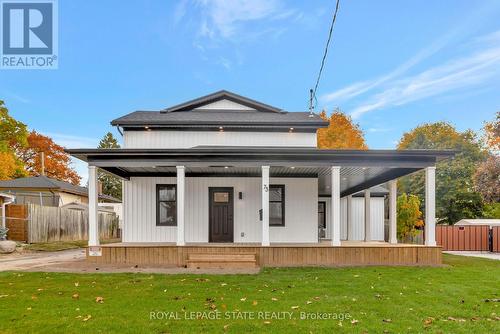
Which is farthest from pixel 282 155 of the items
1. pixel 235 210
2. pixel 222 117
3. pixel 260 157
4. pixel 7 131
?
pixel 7 131

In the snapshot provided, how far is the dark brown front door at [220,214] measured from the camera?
44.5ft

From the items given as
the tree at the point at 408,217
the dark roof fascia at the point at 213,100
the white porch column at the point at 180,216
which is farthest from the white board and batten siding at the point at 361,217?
the white porch column at the point at 180,216

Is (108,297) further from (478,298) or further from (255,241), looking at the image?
(255,241)

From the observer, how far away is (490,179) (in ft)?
70.1

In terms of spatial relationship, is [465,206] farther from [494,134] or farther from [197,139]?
[197,139]

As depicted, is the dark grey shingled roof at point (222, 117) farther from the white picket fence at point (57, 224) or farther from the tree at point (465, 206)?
the tree at point (465, 206)

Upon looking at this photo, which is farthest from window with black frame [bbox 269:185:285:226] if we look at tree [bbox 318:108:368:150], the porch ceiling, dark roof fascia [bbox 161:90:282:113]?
tree [bbox 318:108:368:150]

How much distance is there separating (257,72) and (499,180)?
19.5 m

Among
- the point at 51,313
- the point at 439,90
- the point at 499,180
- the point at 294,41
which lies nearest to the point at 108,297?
the point at 51,313

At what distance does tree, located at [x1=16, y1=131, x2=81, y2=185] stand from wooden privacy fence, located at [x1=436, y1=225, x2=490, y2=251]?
40.2 metres

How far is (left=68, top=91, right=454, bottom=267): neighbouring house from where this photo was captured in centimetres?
1092

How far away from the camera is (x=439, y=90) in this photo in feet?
109

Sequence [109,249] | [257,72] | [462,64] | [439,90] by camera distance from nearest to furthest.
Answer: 1. [109,249]
2. [462,64]
3. [257,72]
4. [439,90]

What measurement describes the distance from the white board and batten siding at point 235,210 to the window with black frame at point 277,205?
0.16 m
